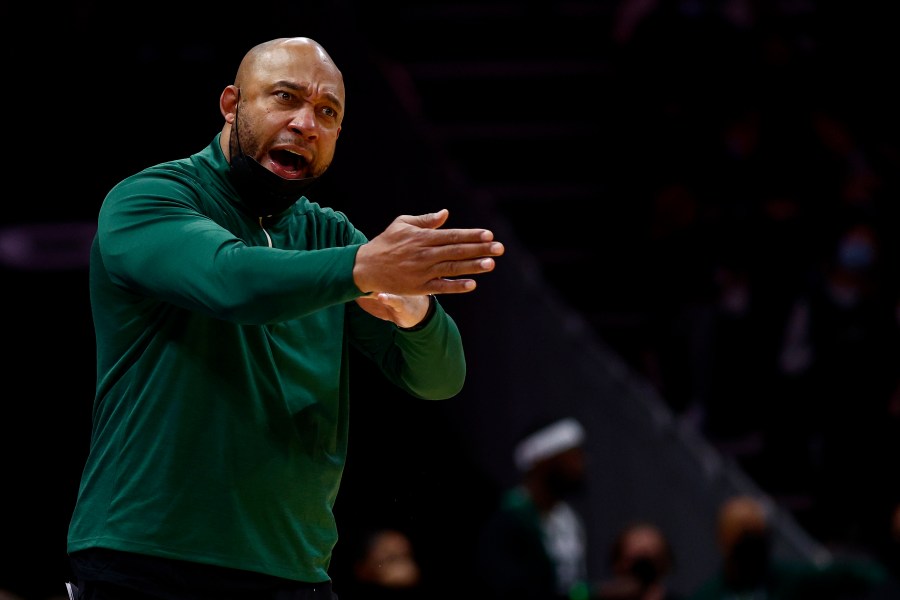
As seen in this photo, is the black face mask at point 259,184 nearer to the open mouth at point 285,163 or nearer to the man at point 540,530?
the open mouth at point 285,163

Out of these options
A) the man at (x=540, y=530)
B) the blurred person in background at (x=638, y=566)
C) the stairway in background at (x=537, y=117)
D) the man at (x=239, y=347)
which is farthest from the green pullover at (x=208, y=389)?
the stairway in background at (x=537, y=117)

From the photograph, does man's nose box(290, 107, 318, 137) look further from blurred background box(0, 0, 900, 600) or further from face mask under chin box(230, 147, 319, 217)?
blurred background box(0, 0, 900, 600)

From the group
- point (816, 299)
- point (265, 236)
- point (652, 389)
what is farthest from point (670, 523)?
point (265, 236)

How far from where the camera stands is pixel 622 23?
8.18 m

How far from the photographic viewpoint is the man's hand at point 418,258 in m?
2.00

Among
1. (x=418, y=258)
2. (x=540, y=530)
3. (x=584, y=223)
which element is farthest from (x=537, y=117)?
(x=418, y=258)

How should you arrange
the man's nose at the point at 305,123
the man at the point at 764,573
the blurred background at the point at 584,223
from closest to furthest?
the man's nose at the point at 305,123 < the blurred background at the point at 584,223 < the man at the point at 764,573

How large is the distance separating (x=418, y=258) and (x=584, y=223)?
20.7 feet

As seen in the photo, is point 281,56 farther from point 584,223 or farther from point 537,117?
point 537,117

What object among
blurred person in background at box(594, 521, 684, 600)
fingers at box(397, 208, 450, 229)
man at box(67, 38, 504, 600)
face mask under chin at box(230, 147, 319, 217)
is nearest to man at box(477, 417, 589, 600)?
blurred person in background at box(594, 521, 684, 600)

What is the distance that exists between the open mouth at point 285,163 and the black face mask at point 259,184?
0.03 feet

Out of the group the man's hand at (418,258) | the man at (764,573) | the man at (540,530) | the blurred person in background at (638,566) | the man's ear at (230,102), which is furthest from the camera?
the blurred person in background at (638,566)

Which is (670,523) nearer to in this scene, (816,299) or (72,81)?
(816,299)

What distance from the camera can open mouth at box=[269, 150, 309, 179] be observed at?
234 centimetres
